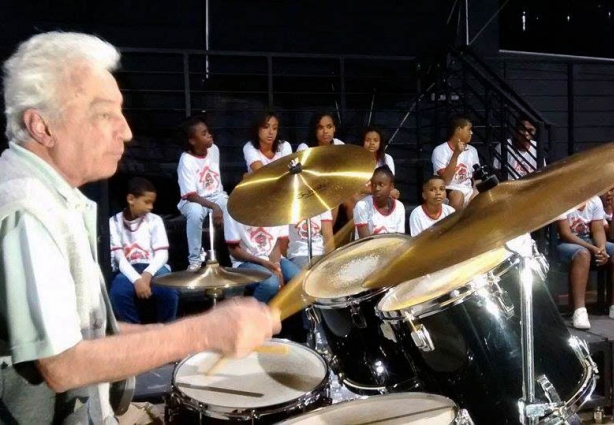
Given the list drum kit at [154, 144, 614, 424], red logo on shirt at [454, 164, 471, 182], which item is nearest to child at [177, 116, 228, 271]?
drum kit at [154, 144, 614, 424]

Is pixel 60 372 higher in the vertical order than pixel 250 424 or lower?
higher

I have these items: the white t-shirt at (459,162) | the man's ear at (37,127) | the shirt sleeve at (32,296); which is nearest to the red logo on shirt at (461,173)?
the white t-shirt at (459,162)

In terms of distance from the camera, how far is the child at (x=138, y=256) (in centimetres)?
455

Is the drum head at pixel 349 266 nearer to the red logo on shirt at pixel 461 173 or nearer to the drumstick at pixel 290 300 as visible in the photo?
the drumstick at pixel 290 300

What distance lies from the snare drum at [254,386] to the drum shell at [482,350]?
0.40 meters

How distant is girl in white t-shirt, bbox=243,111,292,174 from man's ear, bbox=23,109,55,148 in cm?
416

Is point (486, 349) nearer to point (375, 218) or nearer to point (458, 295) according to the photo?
point (458, 295)

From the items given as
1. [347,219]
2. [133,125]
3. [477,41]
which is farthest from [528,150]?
[133,125]

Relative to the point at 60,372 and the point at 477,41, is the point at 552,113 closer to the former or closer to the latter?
the point at 477,41

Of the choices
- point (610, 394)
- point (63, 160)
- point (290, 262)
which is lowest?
point (610, 394)

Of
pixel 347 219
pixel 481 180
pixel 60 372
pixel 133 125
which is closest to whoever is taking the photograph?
pixel 60 372

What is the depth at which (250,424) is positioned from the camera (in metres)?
2.28

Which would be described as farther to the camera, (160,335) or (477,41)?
(477,41)

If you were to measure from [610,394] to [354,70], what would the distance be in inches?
221
